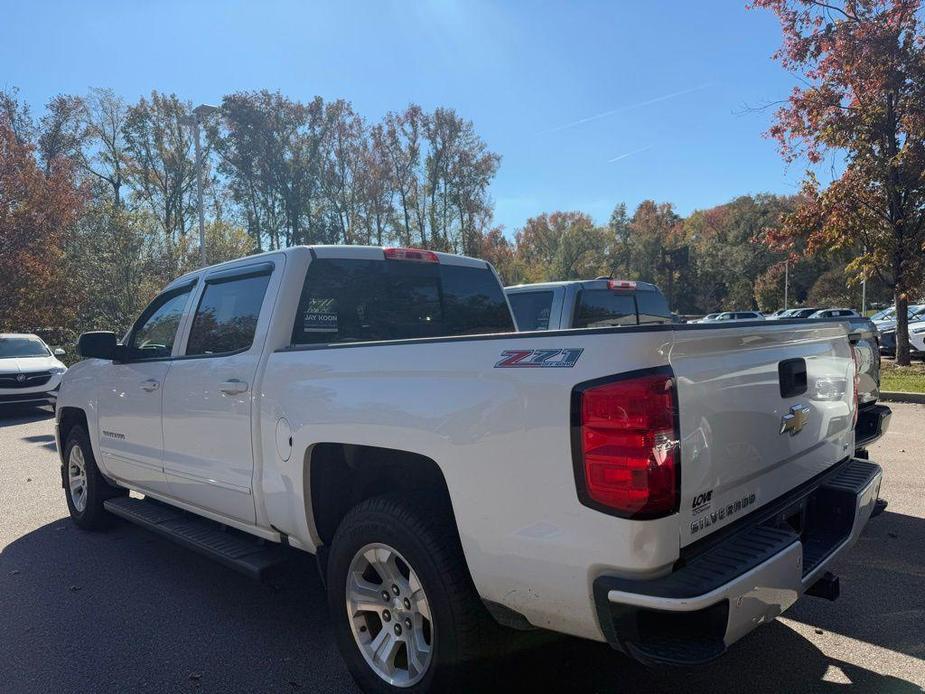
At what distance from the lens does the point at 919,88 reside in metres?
14.0

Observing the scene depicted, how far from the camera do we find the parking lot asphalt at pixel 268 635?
303 centimetres

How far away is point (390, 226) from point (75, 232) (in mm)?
20040

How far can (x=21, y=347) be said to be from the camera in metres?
14.1

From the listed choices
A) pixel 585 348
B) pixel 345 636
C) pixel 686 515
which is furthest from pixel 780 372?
pixel 345 636

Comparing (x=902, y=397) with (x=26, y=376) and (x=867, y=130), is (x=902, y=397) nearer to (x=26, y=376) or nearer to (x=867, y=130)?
(x=867, y=130)

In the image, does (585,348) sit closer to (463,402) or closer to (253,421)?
(463,402)

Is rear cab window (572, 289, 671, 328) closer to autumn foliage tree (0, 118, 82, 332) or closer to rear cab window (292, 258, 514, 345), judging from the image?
rear cab window (292, 258, 514, 345)

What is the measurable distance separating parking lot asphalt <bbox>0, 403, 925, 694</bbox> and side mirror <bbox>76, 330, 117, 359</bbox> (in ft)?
4.91

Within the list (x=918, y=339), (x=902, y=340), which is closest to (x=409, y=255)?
(x=902, y=340)

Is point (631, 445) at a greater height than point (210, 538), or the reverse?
point (631, 445)

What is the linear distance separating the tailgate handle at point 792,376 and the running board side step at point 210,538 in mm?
2528

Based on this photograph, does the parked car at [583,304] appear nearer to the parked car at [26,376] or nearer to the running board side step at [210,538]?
the running board side step at [210,538]

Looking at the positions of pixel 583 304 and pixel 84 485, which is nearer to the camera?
pixel 84 485

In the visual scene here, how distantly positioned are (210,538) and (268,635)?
Result: 2.19 ft
